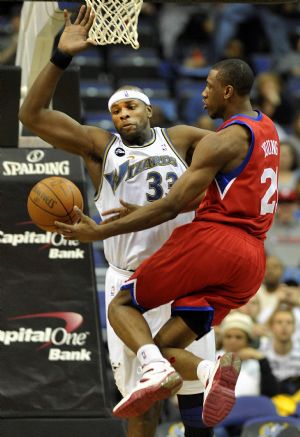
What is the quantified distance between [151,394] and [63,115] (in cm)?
210

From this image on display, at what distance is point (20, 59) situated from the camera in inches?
375

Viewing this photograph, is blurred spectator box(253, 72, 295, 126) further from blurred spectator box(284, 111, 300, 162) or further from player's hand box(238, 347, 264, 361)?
player's hand box(238, 347, 264, 361)

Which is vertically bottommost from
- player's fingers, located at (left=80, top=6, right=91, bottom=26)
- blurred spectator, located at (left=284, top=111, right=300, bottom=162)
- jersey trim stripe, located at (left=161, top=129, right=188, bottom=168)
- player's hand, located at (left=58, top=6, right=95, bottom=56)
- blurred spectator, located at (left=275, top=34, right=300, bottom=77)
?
blurred spectator, located at (left=284, top=111, right=300, bottom=162)

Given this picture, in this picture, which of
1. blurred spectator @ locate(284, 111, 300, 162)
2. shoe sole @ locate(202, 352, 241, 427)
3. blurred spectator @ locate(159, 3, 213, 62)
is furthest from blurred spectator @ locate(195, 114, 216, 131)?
shoe sole @ locate(202, 352, 241, 427)

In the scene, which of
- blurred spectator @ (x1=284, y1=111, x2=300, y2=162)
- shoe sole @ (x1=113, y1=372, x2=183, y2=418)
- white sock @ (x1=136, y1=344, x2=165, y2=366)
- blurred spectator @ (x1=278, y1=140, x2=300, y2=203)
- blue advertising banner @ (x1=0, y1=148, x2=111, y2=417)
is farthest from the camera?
blurred spectator @ (x1=284, y1=111, x2=300, y2=162)

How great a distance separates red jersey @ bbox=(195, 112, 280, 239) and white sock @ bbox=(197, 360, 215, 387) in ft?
2.80

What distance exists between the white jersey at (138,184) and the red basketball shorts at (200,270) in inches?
23.8

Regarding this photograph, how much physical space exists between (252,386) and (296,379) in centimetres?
51

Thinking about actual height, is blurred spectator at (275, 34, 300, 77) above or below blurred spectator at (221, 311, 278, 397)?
above

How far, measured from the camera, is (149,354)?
6.09 meters

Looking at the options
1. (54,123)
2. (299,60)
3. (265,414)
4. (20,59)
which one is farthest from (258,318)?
(299,60)

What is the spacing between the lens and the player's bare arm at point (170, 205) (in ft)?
20.1

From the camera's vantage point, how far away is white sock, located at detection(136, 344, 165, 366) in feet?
19.9

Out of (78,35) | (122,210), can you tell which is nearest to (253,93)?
(78,35)
